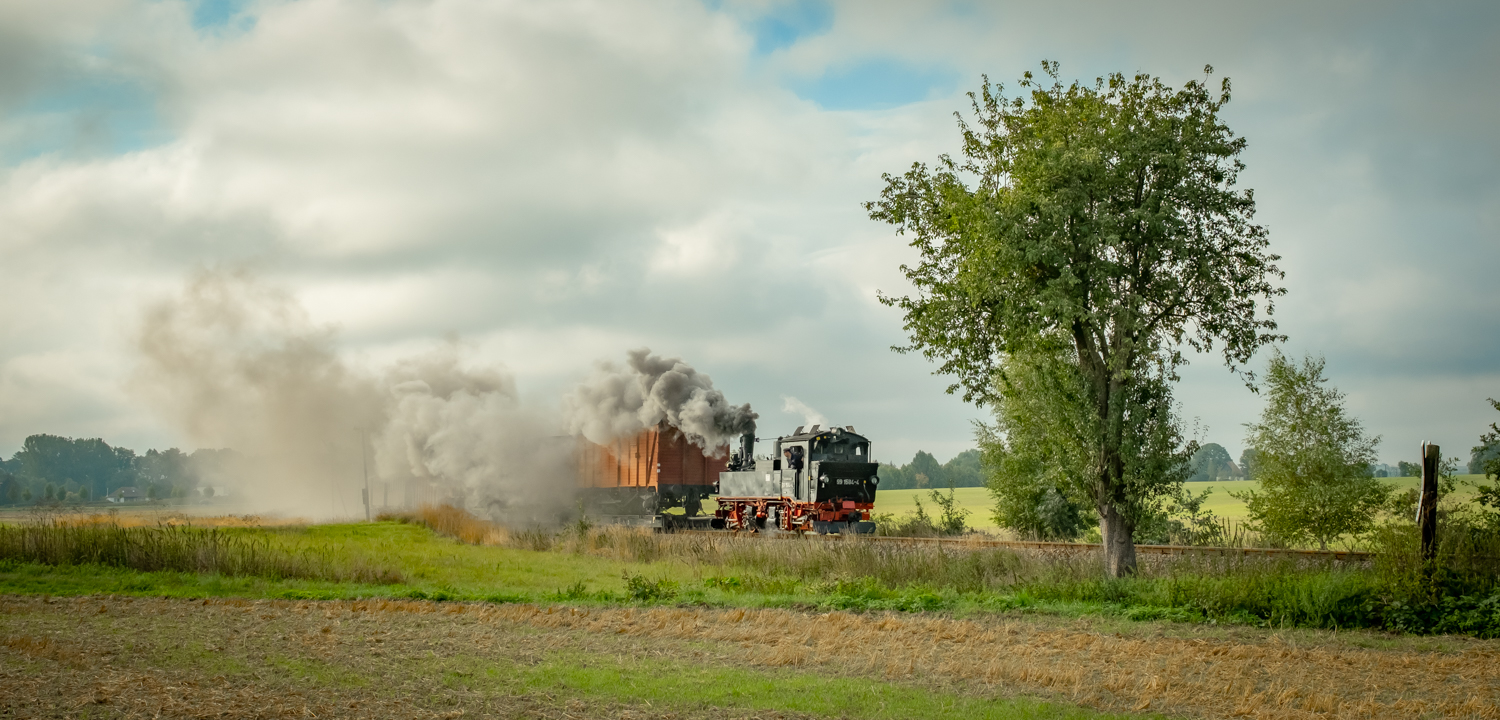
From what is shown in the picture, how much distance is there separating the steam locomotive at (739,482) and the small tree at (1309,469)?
1225cm

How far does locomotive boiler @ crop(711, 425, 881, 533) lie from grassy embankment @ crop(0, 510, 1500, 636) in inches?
267

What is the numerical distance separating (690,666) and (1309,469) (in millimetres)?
23193

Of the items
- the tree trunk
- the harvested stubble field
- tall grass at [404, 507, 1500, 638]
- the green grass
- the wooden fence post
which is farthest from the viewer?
the green grass

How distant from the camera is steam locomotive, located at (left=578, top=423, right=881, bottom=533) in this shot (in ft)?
106

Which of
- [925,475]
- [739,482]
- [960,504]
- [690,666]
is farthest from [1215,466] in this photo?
[690,666]

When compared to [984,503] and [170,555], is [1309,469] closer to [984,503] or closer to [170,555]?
[170,555]

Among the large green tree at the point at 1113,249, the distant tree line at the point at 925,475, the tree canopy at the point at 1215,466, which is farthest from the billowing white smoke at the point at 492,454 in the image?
the tree canopy at the point at 1215,466

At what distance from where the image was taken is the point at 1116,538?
20688 millimetres

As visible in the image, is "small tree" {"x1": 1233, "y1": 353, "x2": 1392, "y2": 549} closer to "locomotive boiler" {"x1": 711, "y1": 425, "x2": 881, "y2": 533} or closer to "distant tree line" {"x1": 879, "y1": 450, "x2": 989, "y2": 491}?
"locomotive boiler" {"x1": 711, "y1": 425, "x2": 881, "y2": 533}

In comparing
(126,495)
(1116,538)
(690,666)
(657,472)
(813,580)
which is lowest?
(126,495)

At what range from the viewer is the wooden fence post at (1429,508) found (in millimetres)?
15488

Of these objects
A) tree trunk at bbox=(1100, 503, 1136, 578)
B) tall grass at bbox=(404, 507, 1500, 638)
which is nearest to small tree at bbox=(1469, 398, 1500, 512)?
tall grass at bbox=(404, 507, 1500, 638)

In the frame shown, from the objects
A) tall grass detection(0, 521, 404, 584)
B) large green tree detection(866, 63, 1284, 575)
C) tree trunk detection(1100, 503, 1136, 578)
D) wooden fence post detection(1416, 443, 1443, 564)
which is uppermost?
large green tree detection(866, 63, 1284, 575)

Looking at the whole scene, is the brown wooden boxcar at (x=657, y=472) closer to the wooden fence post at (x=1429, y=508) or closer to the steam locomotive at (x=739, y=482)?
the steam locomotive at (x=739, y=482)
